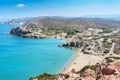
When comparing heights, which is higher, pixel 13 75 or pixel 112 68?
pixel 112 68

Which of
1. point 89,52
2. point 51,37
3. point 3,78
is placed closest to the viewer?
point 3,78

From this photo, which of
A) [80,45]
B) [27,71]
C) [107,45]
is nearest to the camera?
[27,71]

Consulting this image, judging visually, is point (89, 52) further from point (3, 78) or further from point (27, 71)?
point (3, 78)

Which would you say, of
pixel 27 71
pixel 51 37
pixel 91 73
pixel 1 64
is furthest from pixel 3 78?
pixel 51 37

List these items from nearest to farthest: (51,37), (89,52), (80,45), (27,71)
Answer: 1. (27,71)
2. (89,52)
3. (80,45)
4. (51,37)

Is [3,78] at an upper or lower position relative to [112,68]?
lower

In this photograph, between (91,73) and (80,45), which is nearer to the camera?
(91,73)

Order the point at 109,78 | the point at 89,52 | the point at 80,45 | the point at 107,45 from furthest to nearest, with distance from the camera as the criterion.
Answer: the point at 80,45 → the point at 107,45 → the point at 89,52 → the point at 109,78

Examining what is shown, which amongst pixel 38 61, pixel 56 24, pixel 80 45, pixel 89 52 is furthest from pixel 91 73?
pixel 56 24

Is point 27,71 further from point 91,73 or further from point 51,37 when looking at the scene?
point 51,37
